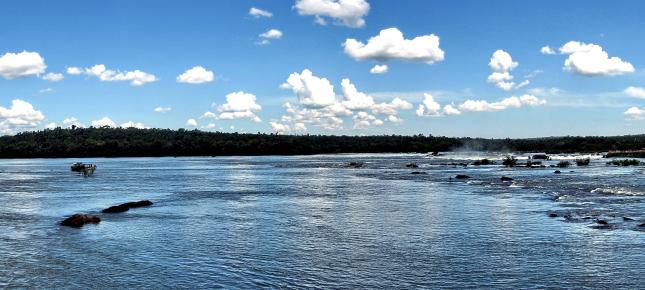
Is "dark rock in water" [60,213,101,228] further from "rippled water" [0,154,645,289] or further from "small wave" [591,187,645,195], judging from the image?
"small wave" [591,187,645,195]

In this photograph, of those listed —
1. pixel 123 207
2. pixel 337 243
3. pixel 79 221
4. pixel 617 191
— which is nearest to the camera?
pixel 337 243

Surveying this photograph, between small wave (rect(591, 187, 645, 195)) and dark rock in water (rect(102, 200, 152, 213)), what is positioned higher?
small wave (rect(591, 187, 645, 195))

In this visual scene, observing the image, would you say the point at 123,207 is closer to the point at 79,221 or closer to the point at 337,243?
the point at 79,221

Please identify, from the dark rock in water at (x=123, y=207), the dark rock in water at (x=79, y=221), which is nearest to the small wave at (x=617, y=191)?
the dark rock in water at (x=123, y=207)

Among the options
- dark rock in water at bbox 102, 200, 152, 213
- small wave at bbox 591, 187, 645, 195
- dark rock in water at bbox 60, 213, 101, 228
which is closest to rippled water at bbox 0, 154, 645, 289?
small wave at bbox 591, 187, 645, 195

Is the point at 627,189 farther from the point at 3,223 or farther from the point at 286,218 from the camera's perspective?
the point at 3,223

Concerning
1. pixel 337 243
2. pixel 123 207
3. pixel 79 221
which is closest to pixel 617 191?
pixel 337 243

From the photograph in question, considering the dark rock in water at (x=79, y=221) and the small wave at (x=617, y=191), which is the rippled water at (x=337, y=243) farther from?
the dark rock in water at (x=79, y=221)

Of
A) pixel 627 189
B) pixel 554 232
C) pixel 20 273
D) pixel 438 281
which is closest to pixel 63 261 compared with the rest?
pixel 20 273

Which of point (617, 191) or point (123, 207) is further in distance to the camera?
point (617, 191)

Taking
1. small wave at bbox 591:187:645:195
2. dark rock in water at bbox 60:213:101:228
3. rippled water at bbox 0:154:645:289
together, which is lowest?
rippled water at bbox 0:154:645:289

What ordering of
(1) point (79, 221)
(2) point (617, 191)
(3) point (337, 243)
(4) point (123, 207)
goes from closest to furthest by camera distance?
(3) point (337, 243) → (1) point (79, 221) → (4) point (123, 207) → (2) point (617, 191)

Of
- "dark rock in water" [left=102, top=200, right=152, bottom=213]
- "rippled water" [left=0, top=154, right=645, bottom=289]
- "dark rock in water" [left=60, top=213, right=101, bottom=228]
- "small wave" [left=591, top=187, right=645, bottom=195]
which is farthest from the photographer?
"small wave" [left=591, top=187, right=645, bottom=195]

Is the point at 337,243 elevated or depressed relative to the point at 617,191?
depressed
